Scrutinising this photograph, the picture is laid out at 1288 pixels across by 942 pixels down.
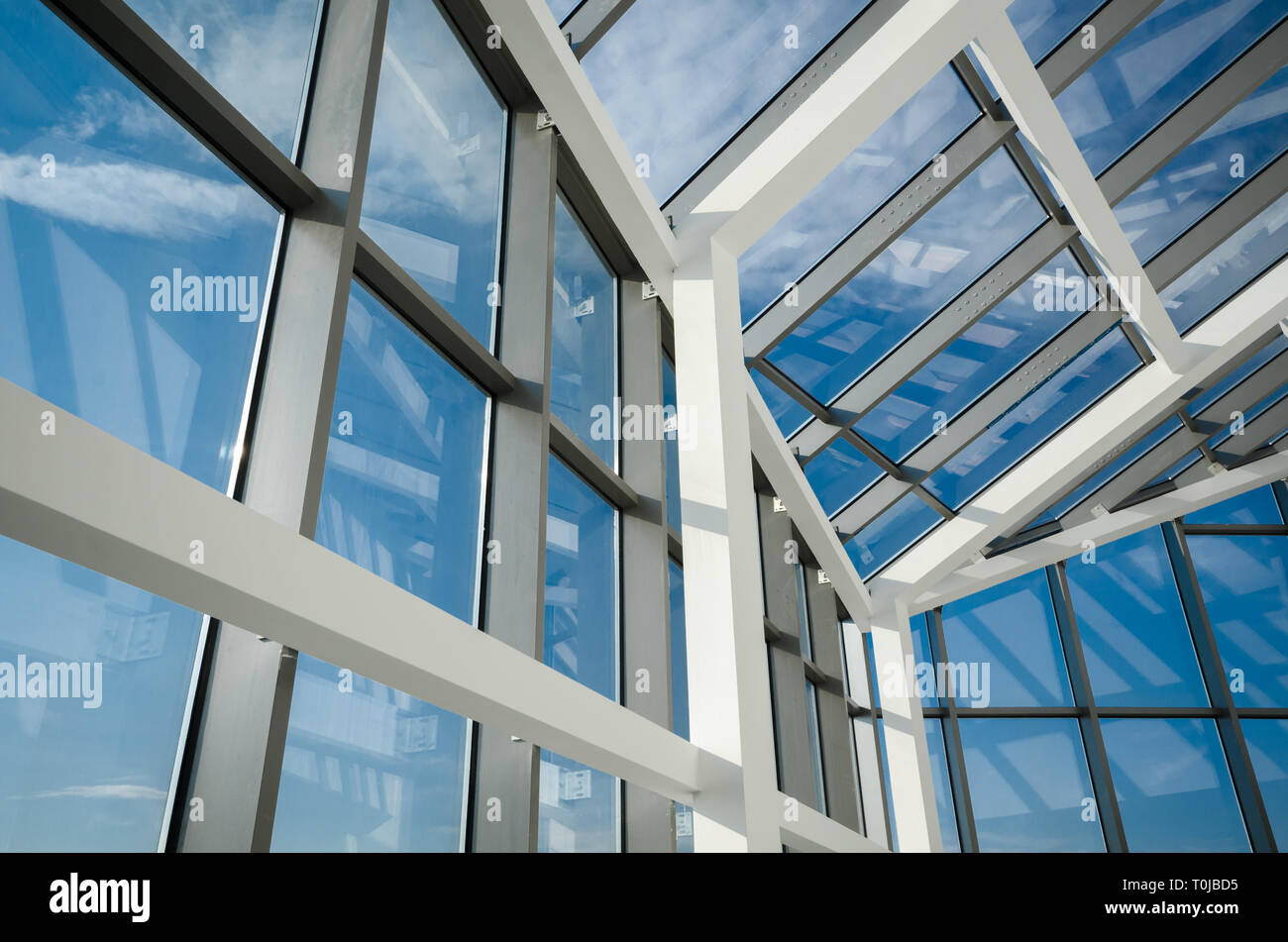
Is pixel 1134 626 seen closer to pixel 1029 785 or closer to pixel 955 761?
pixel 1029 785

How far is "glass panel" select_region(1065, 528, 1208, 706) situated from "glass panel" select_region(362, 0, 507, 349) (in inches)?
377

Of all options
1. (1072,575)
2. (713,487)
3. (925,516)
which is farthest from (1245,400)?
(713,487)

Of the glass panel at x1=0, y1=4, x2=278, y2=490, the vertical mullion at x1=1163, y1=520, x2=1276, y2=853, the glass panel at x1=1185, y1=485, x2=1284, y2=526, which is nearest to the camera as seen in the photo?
the glass panel at x1=0, y1=4, x2=278, y2=490

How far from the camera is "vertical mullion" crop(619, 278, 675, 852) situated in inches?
198

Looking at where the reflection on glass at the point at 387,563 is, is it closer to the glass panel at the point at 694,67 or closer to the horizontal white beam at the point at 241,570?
the horizontal white beam at the point at 241,570

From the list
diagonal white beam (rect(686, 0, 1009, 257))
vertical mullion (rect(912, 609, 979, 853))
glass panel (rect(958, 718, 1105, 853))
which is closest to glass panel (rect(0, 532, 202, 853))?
diagonal white beam (rect(686, 0, 1009, 257))

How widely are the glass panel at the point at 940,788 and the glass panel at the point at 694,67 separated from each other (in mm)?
6913

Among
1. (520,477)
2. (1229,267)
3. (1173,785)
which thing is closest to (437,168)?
(520,477)

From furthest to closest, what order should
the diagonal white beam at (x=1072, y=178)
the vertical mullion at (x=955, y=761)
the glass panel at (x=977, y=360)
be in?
the vertical mullion at (x=955, y=761) < the glass panel at (x=977, y=360) < the diagonal white beam at (x=1072, y=178)

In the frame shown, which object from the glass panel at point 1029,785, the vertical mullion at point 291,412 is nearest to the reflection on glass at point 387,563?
the vertical mullion at point 291,412

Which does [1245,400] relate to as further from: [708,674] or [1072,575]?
[708,674]

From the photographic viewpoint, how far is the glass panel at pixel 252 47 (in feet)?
9.21

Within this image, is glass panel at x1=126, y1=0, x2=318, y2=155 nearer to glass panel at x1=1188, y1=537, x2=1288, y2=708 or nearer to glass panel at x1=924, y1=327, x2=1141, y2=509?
glass panel at x1=924, y1=327, x2=1141, y2=509

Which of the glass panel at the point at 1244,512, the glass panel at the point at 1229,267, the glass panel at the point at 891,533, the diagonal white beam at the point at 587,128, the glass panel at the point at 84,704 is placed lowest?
the glass panel at the point at 84,704
